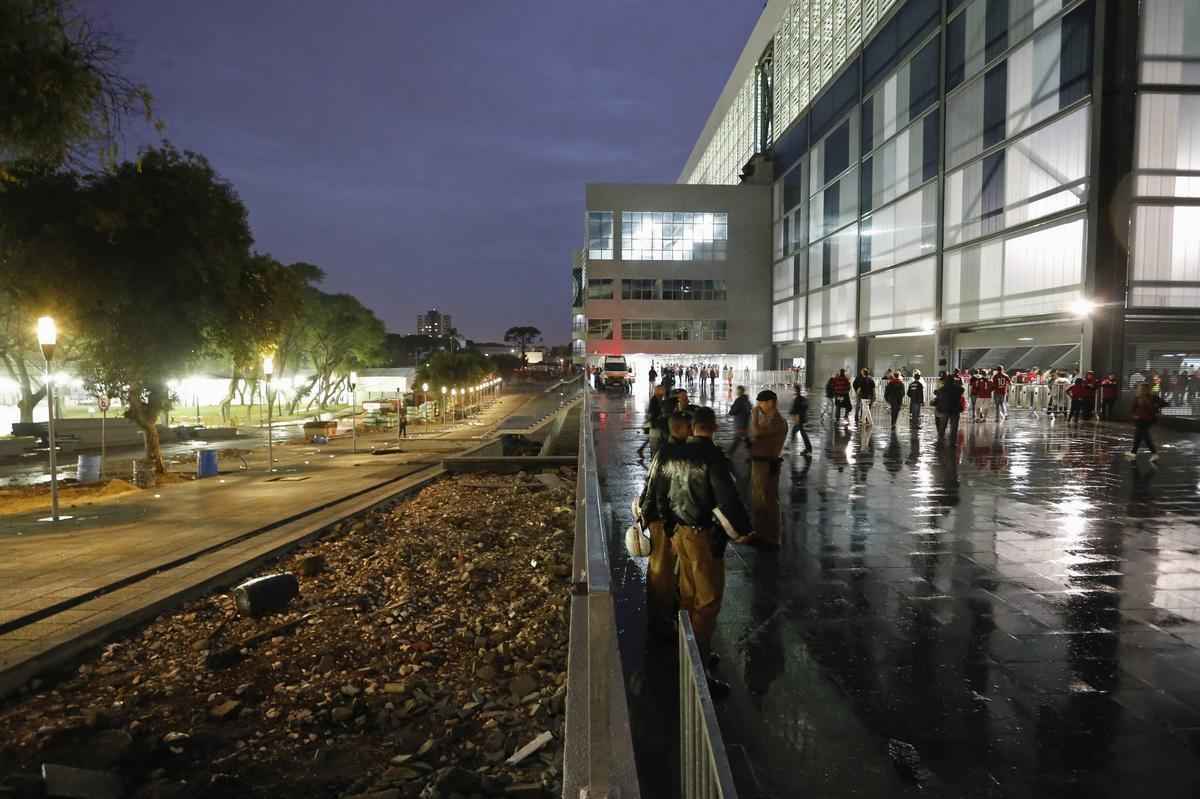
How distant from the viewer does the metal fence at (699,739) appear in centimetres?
181

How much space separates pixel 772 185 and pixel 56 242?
187 feet

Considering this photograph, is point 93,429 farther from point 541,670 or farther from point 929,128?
point 929,128

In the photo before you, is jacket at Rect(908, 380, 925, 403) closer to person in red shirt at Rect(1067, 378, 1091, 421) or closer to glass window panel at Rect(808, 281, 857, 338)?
person in red shirt at Rect(1067, 378, 1091, 421)

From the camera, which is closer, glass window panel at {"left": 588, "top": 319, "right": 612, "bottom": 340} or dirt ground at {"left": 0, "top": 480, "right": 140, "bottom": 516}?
dirt ground at {"left": 0, "top": 480, "right": 140, "bottom": 516}

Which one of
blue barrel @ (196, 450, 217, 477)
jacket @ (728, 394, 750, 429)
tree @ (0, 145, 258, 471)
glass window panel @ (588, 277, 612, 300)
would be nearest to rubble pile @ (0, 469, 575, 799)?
jacket @ (728, 394, 750, 429)

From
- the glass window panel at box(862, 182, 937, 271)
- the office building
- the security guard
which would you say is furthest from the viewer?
the glass window panel at box(862, 182, 937, 271)

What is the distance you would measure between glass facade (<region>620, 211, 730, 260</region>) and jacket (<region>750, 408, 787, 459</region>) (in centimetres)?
5835

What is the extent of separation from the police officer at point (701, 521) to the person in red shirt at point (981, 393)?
66.7 feet

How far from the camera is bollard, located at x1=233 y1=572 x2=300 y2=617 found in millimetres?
6566

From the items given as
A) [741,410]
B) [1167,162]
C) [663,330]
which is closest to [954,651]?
[741,410]

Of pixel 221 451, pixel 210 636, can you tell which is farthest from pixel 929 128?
pixel 210 636

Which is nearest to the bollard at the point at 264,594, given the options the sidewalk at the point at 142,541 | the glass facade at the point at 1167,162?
the sidewalk at the point at 142,541

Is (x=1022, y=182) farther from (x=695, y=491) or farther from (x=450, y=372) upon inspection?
(x=450, y=372)

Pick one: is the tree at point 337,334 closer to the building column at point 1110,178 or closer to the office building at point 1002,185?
the office building at point 1002,185
